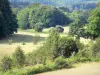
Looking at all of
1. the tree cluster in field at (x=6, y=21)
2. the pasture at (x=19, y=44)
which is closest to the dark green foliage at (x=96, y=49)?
the pasture at (x=19, y=44)

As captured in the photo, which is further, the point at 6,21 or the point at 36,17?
the point at 36,17

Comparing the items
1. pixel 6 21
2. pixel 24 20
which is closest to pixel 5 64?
pixel 6 21

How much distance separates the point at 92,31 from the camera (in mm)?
44469

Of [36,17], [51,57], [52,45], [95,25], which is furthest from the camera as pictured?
[36,17]

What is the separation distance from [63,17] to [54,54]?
228 ft

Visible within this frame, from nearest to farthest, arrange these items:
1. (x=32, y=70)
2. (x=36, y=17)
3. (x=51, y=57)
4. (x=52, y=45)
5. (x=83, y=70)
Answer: (x=32, y=70) → (x=83, y=70) → (x=51, y=57) → (x=52, y=45) → (x=36, y=17)

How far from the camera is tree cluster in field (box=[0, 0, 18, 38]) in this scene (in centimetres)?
5075

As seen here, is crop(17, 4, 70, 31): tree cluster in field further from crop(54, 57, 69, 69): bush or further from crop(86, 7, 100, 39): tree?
crop(54, 57, 69, 69): bush

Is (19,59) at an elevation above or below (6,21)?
above

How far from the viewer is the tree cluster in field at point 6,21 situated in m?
50.8

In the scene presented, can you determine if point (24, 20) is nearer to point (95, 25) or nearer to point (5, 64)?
point (95, 25)

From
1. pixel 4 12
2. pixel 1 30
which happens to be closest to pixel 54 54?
pixel 1 30

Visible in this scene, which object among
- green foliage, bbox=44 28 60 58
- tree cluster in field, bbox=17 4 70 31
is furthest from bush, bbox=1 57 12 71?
tree cluster in field, bbox=17 4 70 31

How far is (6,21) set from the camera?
174ft
